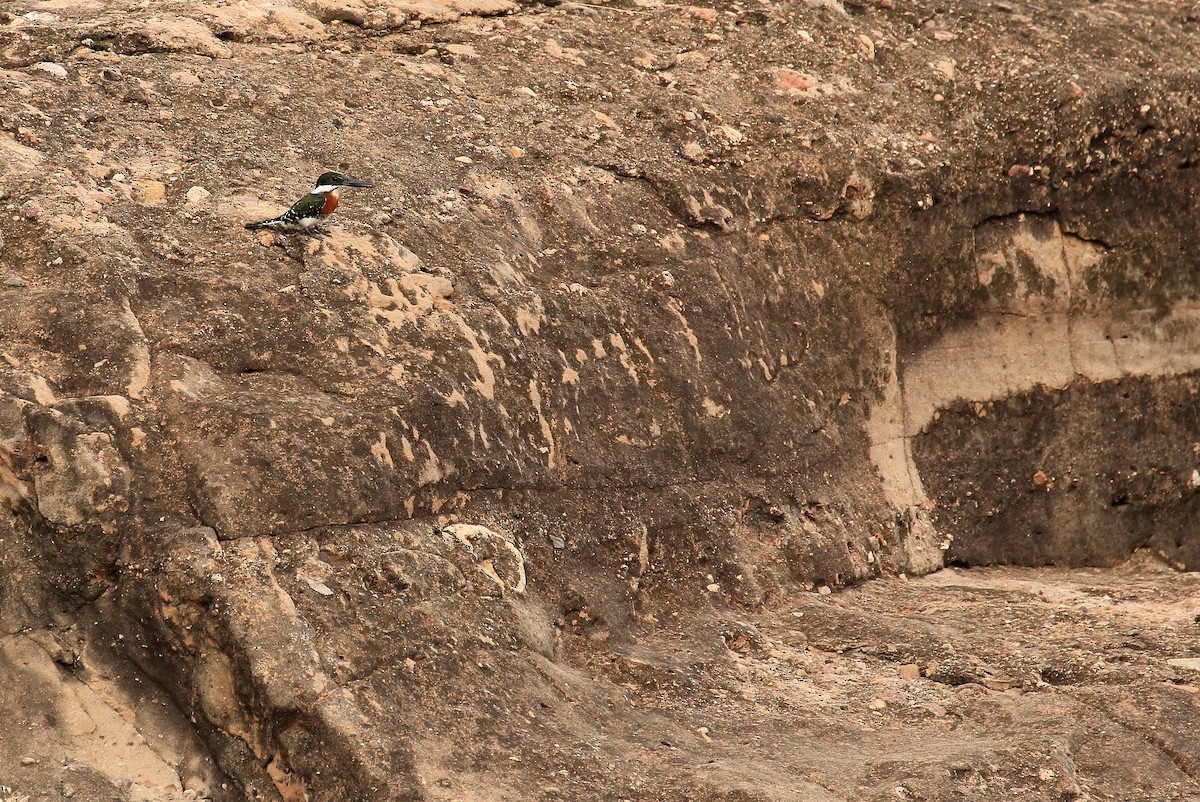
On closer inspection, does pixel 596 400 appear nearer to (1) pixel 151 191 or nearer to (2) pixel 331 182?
(2) pixel 331 182

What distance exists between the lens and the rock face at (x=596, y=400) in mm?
3809

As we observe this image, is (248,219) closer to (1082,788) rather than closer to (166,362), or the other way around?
(166,362)

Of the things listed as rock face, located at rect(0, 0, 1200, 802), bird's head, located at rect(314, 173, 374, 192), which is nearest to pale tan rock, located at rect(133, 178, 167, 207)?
rock face, located at rect(0, 0, 1200, 802)

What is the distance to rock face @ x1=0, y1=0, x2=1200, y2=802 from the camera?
3.81m

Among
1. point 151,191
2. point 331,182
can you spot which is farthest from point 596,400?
point 151,191

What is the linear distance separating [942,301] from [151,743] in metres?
4.58

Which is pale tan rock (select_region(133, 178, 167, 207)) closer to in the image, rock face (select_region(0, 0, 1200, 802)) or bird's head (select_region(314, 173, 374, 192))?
rock face (select_region(0, 0, 1200, 802))

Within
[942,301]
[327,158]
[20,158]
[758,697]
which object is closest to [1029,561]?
[942,301]

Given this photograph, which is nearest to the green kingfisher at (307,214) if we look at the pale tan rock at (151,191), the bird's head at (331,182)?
the bird's head at (331,182)

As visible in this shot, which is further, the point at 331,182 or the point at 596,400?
the point at 596,400

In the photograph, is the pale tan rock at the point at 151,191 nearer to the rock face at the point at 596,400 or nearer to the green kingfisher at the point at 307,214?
the rock face at the point at 596,400

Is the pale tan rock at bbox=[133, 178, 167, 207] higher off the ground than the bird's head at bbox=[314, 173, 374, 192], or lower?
lower

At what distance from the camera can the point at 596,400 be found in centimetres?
520

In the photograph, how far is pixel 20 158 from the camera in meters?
4.67
